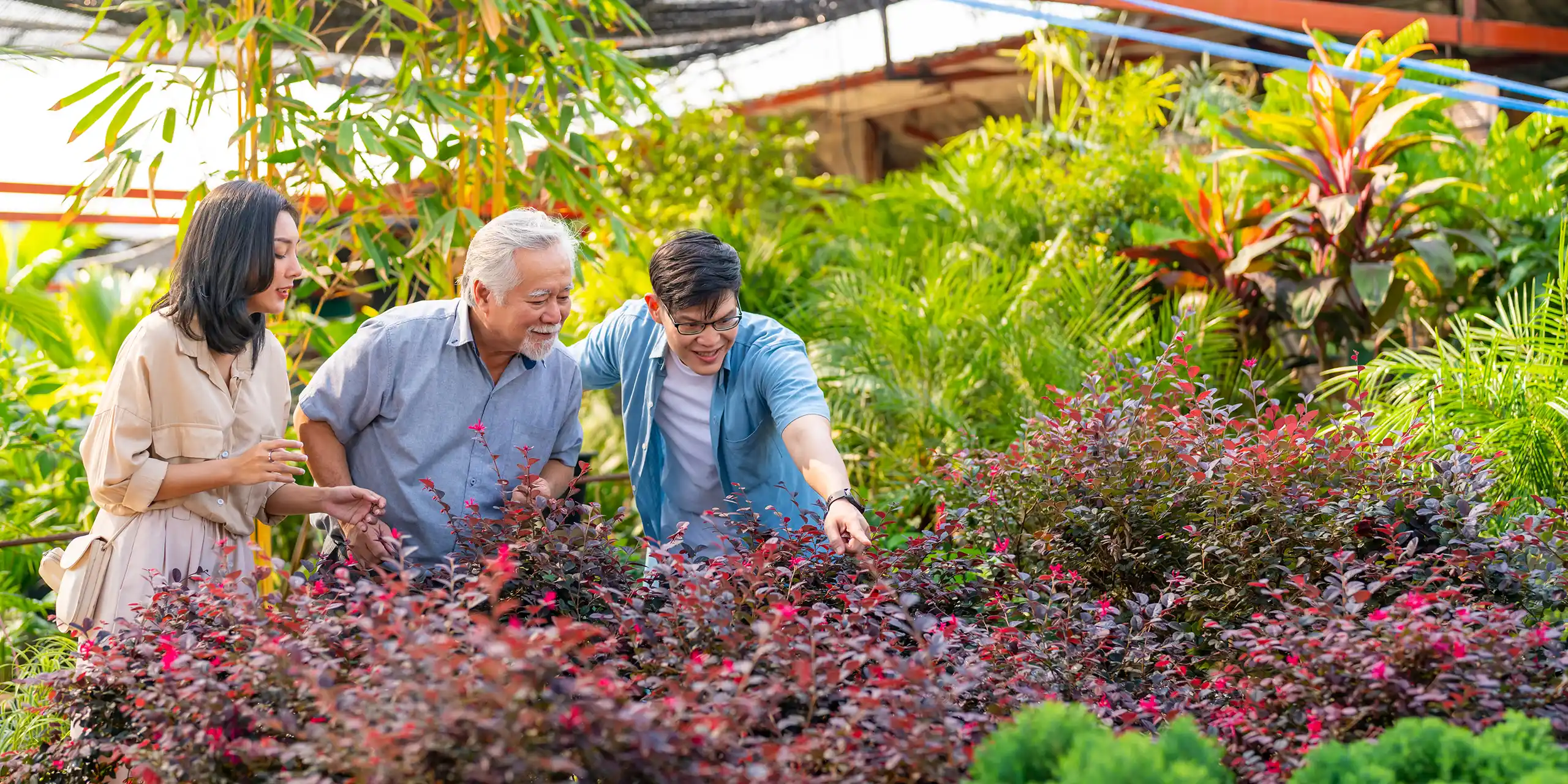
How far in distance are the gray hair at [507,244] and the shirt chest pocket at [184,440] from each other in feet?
2.07

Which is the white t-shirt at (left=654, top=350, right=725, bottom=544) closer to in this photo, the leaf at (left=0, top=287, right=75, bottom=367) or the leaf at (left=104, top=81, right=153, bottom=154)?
the leaf at (left=104, top=81, right=153, bottom=154)

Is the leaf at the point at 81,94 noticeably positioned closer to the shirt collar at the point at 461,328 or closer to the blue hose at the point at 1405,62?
the shirt collar at the point at 461,328

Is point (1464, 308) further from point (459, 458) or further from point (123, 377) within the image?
point (123, 377)

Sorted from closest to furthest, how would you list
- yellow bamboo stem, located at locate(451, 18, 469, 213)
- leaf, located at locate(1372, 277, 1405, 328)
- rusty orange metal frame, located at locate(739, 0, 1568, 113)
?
yellow bamboo stem, located at locate(451, 18, 469, 213) → leaf, located at locate(1372, 277, 1405, 328) → rusty orange metal frame, located at locate(739, 0, 1568, 113)

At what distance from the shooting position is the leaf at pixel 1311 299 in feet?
Result: 15.0

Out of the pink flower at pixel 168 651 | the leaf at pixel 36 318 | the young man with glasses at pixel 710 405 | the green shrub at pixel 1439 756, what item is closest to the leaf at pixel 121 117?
the leaf at pixel 36 318

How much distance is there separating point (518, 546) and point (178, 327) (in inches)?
33.6

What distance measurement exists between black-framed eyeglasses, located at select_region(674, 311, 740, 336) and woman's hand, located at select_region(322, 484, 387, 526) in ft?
2.41

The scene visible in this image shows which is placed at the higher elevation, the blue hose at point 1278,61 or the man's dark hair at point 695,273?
the blue hose at point 1278,61

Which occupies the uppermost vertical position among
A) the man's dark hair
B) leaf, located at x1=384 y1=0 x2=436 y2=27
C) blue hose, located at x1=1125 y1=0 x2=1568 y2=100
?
leaf, located at x1=384 y1=0 x2=436 y2=27

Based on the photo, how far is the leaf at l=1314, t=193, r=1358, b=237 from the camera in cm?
455

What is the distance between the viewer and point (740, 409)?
2.90 meters

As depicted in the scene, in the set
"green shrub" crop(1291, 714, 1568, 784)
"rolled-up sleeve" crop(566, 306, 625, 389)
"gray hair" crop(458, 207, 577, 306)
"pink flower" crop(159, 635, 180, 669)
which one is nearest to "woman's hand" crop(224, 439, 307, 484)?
"pink flower" crop(159, 635, 180, 669)

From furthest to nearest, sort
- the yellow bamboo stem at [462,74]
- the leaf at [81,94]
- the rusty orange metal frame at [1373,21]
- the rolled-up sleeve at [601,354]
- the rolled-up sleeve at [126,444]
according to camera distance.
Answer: the rusty orange metal frame at [1373,21], the yellow bamboo stem at [462,74], the leaf at [81,94], the rolled-up sleeve at [601,354], the rolled-up sleeve at [126,444]
